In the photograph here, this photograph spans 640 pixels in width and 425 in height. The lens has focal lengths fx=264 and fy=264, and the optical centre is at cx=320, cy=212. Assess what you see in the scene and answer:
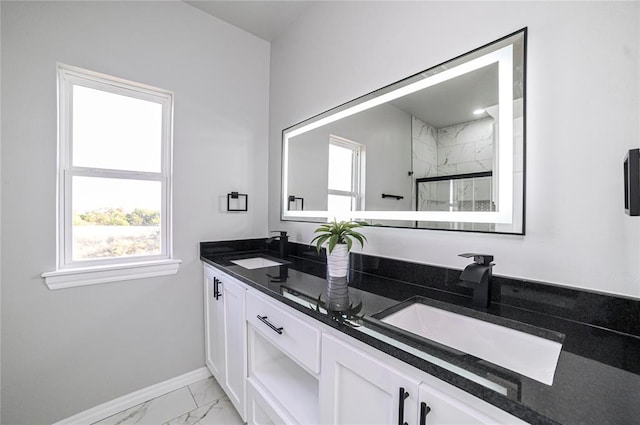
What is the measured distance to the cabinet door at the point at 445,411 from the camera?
0.58 meters

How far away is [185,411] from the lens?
5.69 feet

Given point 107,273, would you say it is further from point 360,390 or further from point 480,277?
point 480,277

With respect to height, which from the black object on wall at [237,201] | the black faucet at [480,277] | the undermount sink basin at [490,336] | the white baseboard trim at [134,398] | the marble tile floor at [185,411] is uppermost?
the black object on wall at [237,201]

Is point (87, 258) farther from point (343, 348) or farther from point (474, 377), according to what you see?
point (474, 377)

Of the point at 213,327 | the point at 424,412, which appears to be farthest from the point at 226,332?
the point at 424,412

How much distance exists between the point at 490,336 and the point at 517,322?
104mm

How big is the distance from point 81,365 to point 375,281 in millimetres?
1888

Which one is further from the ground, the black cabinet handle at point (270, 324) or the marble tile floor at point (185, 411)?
the black cabinet handle at point (270, 324)

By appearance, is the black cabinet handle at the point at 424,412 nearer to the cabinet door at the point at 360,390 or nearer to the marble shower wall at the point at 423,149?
the cabinet door at the point at 360,390

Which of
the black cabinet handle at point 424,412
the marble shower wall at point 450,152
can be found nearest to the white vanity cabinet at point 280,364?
the black cabinet handle at point 424,412

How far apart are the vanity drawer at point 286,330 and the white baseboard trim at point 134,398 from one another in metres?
1.08

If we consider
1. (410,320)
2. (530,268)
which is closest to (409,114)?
(530,268)

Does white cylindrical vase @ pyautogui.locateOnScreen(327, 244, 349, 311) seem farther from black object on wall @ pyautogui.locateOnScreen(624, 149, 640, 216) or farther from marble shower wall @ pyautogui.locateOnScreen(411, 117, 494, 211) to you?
black object on wall @ pyautogui.locateOnScreen(624, 149, 640, 216)

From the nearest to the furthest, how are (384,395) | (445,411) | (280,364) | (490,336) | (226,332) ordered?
(445,411) < (384,395) < (490,336) < (280,364) < (226,332)
